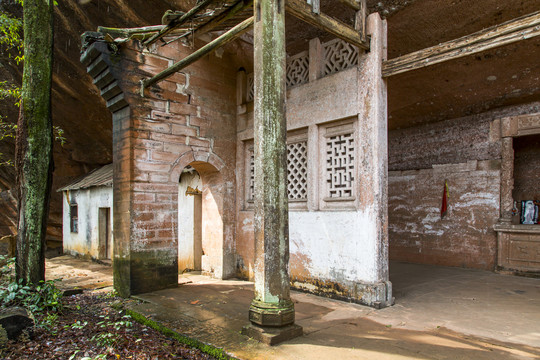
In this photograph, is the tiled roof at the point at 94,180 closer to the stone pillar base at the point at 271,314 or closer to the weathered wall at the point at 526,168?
the stone pillar base at the point at 271,314

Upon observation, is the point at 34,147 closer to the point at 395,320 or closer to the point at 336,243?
the point at 336,243

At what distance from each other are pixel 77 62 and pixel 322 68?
7668 mm

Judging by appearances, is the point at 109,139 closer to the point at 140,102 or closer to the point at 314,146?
the point at 140,102

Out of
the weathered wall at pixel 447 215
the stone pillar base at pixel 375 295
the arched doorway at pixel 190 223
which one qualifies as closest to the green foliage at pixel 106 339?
the stone pillar base at pixel 375 295

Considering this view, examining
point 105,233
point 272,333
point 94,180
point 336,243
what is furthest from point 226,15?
point 94,180

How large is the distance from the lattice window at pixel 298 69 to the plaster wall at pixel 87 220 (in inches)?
294

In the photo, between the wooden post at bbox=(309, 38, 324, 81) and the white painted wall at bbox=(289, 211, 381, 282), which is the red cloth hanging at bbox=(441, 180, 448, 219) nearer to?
the white painted wall at bbox=(289, 211, 381, 282)

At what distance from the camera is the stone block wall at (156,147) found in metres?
6.38

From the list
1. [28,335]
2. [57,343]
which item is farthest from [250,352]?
[28,335]

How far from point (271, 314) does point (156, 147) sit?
13.0ft

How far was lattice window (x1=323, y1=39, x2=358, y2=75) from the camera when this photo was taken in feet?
19.6

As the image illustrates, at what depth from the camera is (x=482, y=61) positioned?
739 cm

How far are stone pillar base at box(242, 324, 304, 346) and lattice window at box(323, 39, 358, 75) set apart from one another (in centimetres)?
407

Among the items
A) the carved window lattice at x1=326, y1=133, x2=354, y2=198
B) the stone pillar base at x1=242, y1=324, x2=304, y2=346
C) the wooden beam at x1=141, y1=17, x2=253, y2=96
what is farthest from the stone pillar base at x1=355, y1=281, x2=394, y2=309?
the wooden beam at x1=141, y1=17, x2=253, y2=96
